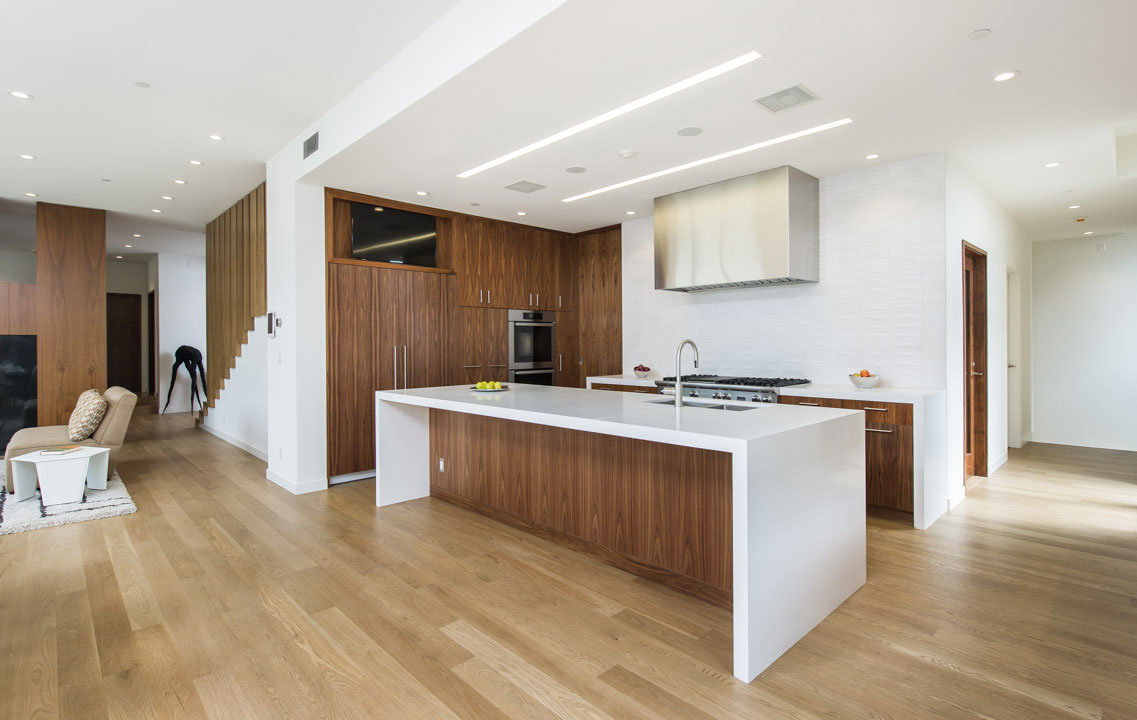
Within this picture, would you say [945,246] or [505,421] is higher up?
[945,246]

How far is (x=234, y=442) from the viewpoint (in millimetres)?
6785

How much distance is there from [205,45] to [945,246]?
15.7ft

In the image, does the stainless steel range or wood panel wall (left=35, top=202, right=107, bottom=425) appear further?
wood panel wall (left=35, top=202, right=107, bottom=425)

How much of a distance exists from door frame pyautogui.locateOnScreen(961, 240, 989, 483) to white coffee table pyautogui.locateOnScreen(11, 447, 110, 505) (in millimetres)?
7123

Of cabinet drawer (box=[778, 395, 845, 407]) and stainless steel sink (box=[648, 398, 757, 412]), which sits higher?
stainless steel sink (box=[648, 398, 757, 412])

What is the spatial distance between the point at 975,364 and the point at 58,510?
7.45 m

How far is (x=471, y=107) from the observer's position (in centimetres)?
312

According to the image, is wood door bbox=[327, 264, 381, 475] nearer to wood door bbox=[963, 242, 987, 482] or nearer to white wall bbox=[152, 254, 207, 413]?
wood door bbox=[963, 242, 987, 482]

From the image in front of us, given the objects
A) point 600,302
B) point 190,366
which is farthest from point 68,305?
point 600,302

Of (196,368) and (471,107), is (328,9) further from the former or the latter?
(196,368)

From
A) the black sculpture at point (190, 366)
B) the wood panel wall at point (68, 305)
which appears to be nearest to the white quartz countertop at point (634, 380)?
the wood panel wall at point (68, 305)

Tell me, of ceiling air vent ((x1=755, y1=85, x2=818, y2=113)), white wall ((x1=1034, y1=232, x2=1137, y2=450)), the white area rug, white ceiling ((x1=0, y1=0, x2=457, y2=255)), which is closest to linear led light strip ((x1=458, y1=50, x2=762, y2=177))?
ceiling air vent ((x1=755, y1=85, x2=818, y2=113))

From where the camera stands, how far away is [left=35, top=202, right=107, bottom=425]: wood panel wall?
6.31m

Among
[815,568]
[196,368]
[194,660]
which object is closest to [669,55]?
[815,568]
